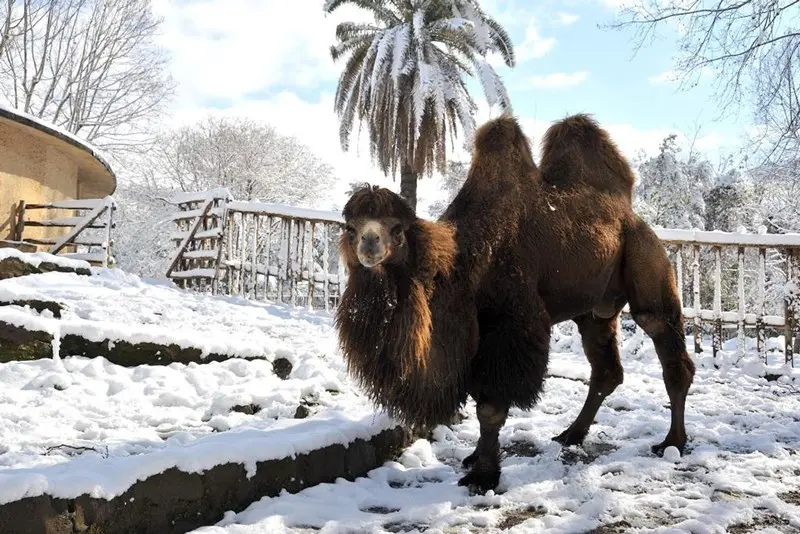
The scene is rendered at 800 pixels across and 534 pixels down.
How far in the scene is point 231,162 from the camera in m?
37.3

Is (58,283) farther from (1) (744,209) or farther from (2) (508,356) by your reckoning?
(1) (744,209)

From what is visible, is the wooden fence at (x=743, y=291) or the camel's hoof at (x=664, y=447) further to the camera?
the wooden fence at (x=743, y=291)

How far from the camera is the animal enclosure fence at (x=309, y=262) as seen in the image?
854cm

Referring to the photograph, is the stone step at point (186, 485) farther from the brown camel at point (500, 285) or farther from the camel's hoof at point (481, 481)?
the camel's hoof at point (481, 481)

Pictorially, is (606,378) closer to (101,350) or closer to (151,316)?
(101,350)

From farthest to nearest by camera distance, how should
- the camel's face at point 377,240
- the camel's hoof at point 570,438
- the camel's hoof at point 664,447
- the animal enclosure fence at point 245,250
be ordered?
1. the animal enclosure fence at point 245,250
2. the camel's hoof at point 570,438
3. the camel's hoof at point 664,447
4. the camel's face at point 377,240

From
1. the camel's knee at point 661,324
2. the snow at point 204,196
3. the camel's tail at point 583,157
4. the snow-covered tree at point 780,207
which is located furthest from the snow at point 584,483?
the snow-covered tree at point 780,207

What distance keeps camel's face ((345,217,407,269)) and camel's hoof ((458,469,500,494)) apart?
128 cm

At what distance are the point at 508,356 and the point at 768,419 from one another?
3.03 meters

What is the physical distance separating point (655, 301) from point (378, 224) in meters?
2.50

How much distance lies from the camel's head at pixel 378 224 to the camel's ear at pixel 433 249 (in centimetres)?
8

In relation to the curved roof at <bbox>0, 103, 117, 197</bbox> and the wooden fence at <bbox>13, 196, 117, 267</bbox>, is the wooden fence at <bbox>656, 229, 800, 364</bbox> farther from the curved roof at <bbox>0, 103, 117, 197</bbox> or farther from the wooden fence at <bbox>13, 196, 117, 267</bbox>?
the curved roof at <bbox>0, 103, 117, 197</bbox>

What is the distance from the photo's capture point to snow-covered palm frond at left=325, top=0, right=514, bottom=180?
18.2 meters

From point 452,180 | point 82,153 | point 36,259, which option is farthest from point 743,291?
point 452,180
